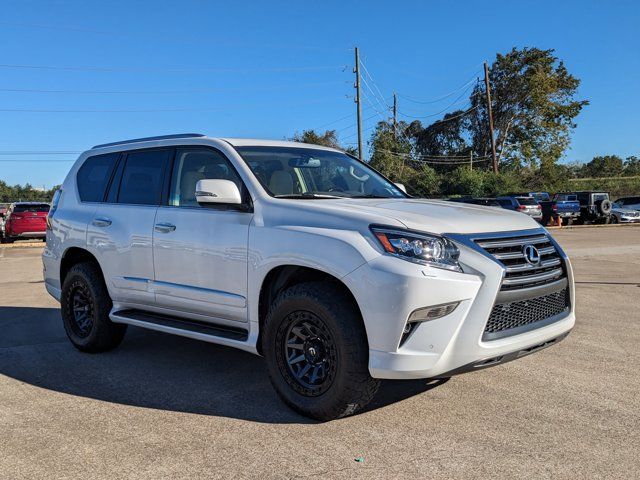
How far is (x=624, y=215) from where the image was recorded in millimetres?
31969

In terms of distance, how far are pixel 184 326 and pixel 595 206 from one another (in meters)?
31.6

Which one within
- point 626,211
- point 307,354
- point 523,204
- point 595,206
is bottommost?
point 307,354

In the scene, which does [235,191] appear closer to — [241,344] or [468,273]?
[241,344]

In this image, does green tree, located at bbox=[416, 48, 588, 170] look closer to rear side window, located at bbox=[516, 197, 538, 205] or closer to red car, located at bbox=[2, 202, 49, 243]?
rear side window, located at bbox=[516, 197, 538, 205]

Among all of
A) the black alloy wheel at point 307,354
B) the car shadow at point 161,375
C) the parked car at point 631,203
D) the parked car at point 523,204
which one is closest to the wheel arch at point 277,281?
the black alloy wheel at point 307,354

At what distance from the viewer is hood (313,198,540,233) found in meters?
3.68

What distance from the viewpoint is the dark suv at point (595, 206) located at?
31.8m

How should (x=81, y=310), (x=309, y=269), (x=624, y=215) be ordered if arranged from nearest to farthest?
1. (x=309, y=269)
2. (x=81, y=310)
3. (x=624, y=215)

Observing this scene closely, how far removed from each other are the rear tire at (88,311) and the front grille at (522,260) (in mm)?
3602

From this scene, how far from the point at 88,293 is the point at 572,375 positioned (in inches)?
171

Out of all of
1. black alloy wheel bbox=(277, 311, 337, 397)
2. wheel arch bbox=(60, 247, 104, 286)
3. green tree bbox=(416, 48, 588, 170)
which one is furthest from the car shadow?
green tree bbox=(416, 48, 588, 170)

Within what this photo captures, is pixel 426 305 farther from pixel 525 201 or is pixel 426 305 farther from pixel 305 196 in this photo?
pixel 525 201

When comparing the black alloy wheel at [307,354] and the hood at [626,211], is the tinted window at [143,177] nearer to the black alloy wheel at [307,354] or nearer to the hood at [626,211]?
the black alloy wheel at [307,354]

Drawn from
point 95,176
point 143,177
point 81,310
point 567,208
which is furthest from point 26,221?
point 567,208
